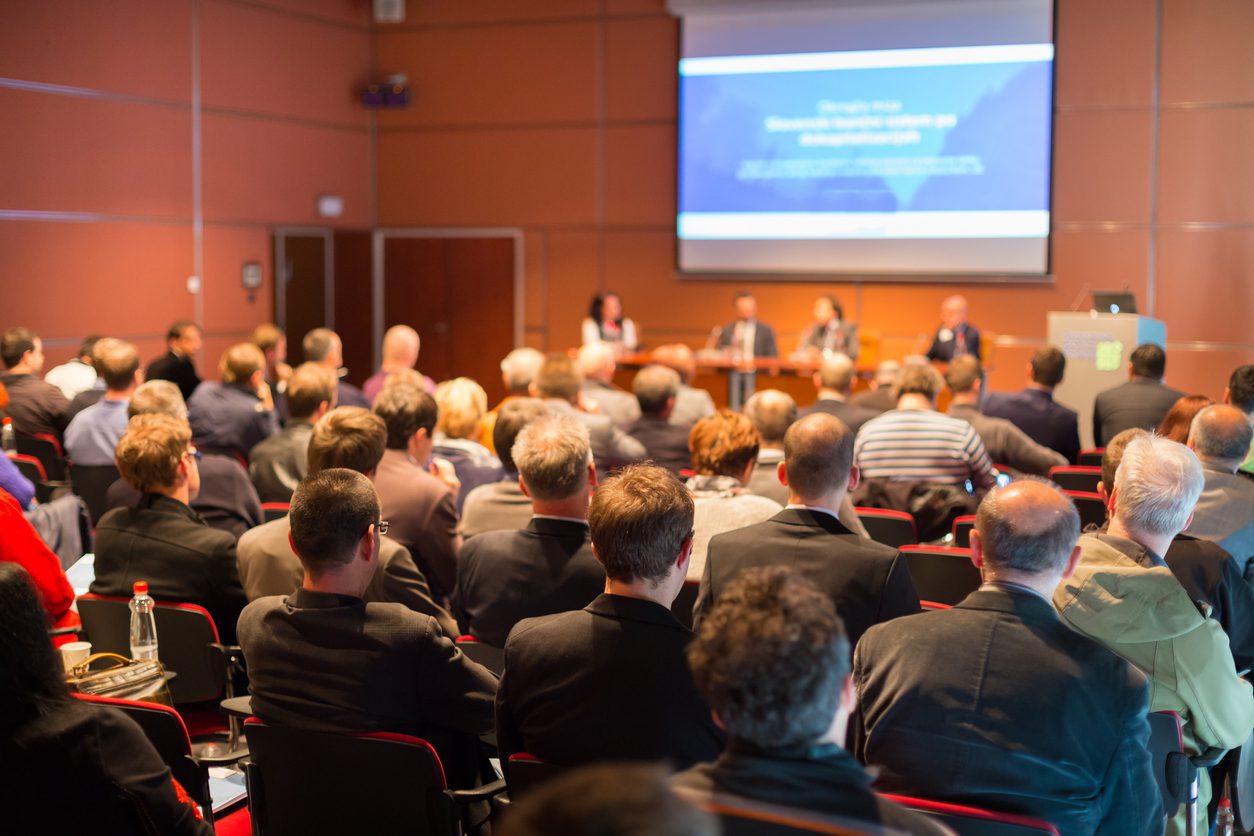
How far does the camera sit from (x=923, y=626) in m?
2.34

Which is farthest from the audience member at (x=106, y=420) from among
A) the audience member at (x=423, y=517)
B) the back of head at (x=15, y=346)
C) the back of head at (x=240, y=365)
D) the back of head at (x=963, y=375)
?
the back of head at (x=963, y=375)

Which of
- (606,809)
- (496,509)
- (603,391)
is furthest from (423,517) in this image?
(603,391)

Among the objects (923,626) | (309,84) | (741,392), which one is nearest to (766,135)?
(741,392)

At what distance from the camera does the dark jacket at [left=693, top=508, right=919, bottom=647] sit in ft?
9.87

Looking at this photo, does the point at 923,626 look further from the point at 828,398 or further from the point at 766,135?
the point at 766,135

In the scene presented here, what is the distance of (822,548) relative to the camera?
10.1 feet

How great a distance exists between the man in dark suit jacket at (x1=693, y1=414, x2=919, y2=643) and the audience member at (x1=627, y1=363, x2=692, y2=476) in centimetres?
255

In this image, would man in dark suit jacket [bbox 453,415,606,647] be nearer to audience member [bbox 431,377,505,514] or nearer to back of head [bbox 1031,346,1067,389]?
audience member [bbox 431,377,505,514]

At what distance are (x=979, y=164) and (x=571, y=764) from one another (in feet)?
29.7

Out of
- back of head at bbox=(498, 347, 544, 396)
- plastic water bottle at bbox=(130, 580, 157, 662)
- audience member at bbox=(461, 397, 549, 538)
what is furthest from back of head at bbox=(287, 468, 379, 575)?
back of head at bbox=(498, 347, 544, 396)

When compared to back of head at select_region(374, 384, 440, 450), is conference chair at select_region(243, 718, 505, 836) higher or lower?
lower

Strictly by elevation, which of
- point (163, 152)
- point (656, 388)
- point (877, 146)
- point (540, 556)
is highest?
point (877, 146)

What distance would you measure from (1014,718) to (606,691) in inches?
30.5

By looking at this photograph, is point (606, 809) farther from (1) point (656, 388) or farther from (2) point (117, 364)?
(2) point (117, 364)
